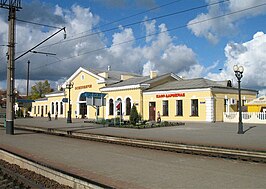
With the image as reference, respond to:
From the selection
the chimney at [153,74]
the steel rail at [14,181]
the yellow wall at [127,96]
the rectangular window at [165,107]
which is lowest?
the steel rail at [14,181]

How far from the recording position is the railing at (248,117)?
31891 mm

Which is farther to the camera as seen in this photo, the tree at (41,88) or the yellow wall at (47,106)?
the tree at (41,88)

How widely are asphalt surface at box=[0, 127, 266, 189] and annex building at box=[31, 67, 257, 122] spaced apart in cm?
2105

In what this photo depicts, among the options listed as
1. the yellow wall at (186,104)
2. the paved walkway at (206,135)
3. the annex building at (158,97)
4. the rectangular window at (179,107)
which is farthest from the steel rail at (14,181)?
the rectangular window at (179,107)

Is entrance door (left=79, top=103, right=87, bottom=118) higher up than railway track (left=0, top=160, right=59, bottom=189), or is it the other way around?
entrance door (left=79, top=103, right=87, bottom=118)

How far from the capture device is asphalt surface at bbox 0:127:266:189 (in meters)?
7.25

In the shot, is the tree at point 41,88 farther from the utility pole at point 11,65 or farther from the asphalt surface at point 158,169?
the asphalt surface at point 158,169

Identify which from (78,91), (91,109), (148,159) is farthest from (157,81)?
(148,159)

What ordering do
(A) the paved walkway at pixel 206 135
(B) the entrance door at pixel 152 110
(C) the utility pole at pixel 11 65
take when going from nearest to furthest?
(A) the paved walkway at pixel 206 135
(C) the utility pole at pixel 11 65
(B) the entrance door at pixel 152 110

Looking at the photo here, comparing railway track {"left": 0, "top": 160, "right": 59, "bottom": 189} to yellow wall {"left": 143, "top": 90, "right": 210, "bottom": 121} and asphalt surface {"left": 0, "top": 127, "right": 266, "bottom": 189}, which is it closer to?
asphalt surface {"left": 0, "top": 127, "right": 266, "bottom": 189}

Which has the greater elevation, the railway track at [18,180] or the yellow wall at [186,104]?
the yellow wall at [186,104]

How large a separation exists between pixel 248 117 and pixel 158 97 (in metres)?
11.4

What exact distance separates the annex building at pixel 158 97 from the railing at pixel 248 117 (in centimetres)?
101

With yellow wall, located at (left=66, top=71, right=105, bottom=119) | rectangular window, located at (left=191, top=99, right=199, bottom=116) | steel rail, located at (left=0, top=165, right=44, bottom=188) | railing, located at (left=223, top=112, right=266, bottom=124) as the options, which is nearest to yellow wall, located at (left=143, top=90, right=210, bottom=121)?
rectangular window, located at (left=191, top=99, right=199, bottom=116)
